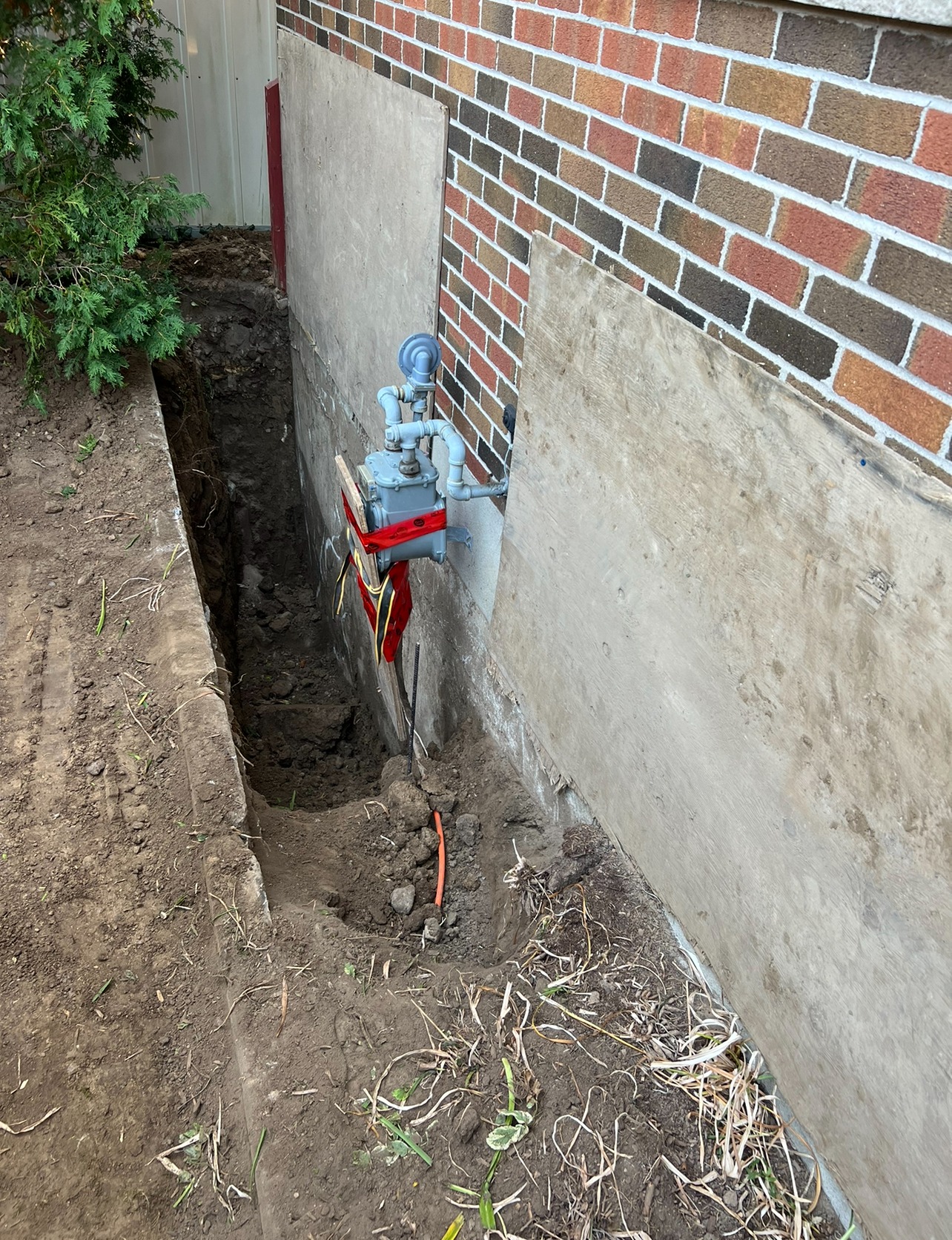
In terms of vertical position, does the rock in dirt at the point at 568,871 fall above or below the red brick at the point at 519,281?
below

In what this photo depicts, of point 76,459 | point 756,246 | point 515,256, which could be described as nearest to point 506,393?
point 515,256

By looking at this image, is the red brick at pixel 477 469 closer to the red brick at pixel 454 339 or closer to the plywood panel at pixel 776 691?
the red brick at pixel 454 339

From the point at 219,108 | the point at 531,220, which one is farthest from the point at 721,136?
the point at 219,108

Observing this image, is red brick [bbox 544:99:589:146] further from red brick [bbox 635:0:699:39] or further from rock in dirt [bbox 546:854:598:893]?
rock in dirt [bbox 546:854:598:893]

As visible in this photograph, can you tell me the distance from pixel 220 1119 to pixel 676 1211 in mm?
990

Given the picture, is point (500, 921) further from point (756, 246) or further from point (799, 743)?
point (756, 246)

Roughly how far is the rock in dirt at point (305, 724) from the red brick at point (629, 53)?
3795 mm

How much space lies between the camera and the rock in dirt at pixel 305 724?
5.01 meters

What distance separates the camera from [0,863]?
248 cm

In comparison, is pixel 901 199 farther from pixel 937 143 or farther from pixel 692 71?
pixel 692 71

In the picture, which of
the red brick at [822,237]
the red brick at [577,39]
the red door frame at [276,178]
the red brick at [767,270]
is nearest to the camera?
the red brick at [822,237]

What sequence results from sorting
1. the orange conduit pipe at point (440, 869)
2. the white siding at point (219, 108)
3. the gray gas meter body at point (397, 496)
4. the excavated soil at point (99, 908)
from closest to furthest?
the excavated soil at point (99, 908), the orange conduit pipe at point (440, 869), the gray gas meter body at point (397, 496), the white siding at point (219, 108)

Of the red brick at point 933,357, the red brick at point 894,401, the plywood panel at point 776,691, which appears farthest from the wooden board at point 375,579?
the red brick at point 933,357

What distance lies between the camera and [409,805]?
3045 millimetres
